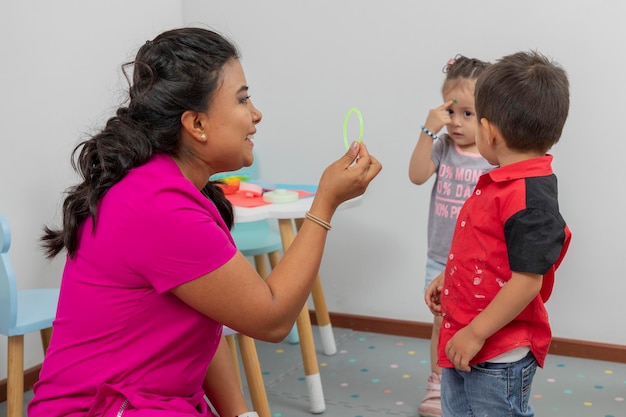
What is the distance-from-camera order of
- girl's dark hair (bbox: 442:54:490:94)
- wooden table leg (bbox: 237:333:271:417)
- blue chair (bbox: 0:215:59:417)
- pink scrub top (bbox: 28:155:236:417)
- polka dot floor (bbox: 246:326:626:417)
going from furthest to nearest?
polka dot floor (bbox: 246:326:626:417) < girl's dark hair (bbox: 442:54:490:94) < wooden table leg (bbox: 237:333:271:417) < blue chair (bbox: 0:215:59:417) < pink scrub top (bbox: 28:155:236:417)

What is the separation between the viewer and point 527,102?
1.54 metres

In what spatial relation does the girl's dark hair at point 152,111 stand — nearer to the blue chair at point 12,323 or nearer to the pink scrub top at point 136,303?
the pink scrub top at point 136,303

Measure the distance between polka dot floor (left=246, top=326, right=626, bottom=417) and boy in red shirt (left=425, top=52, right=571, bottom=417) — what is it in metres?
0.89

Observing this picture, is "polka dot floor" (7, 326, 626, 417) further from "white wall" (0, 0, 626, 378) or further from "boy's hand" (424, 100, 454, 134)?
"boy's hand" (424, 100, 454, 134)

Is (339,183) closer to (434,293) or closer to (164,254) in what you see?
(164,254)

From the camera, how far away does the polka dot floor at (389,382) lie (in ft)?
8.09

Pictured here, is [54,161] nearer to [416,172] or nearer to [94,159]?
[416,172]

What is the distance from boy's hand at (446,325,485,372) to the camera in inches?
60.9

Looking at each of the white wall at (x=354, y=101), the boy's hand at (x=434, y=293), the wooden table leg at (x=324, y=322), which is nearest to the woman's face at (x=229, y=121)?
→ the boy's hand at (x=434, y=293)

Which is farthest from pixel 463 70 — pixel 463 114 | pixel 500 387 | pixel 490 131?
pixel 500 387

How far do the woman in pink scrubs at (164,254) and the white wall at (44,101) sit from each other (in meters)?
1.30

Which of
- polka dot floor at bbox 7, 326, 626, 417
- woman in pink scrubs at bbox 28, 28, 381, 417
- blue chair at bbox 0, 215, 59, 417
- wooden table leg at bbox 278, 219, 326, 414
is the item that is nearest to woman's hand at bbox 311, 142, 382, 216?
woman in pink scrubs at bbox 28, 28, 381, 417

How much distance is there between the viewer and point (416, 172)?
2.44 m

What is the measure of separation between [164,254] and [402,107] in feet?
6.16
